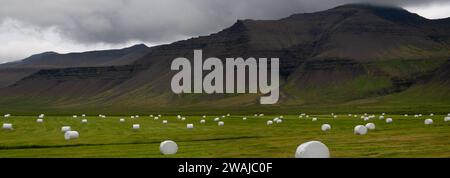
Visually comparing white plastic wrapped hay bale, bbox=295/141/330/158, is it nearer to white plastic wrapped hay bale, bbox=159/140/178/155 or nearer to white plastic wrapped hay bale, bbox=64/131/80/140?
white plastic wrapped hay bale, bbox=159/140/178/155

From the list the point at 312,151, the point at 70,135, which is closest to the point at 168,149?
the point at 312,151

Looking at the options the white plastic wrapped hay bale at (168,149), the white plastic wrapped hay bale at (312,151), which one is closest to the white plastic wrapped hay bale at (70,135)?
the white plastic wrapped hay bale at (168,149)

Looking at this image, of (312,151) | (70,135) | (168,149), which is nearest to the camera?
(312,151)

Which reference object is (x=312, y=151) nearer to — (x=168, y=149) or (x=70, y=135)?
(x=168, y=149)

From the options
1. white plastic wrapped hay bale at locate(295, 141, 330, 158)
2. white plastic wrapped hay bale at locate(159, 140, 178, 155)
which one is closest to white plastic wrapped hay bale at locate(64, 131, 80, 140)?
white plastic wrapped hay bale at locate(159, 140, 178, 155)

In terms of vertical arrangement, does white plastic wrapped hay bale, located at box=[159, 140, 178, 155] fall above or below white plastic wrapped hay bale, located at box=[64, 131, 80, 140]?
above

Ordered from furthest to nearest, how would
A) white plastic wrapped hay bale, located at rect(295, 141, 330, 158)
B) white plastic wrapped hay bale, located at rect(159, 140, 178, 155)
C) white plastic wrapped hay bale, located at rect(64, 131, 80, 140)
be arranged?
white plastic wrapped hay bale, located at rect(64, 131, 80, 140), white plastic wrapped hay bale, located at rect(159, 140, 178, 155), white plastic wrapped hay bale, located at rect(295, 141, 330, 158)

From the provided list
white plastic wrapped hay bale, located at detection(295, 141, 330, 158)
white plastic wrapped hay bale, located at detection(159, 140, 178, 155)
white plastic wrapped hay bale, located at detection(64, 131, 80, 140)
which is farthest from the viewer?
white plastic wrapped hay bale, located at detection(64, 131, 80, 140)

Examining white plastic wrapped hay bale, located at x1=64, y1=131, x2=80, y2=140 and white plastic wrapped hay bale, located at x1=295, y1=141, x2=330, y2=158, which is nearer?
white plastic wrapped hay bale, located at x1=295, y1=141, x2=330, y2=158
